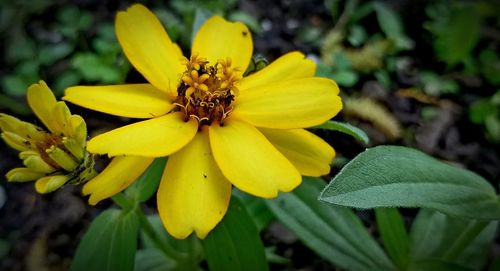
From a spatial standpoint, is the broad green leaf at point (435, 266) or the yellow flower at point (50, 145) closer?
the yellow flower at point (50, 145)

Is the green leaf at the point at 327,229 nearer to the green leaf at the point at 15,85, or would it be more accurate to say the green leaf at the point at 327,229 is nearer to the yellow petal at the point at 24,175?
the yellow petal at the point at 24,175

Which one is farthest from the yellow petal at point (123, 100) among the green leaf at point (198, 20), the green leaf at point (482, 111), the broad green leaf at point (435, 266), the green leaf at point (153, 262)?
the green leaf at point (482, 111)

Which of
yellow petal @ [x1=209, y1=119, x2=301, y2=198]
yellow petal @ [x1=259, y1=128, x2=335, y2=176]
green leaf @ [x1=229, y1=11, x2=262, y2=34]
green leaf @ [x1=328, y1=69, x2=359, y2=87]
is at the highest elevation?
yellow petal @ [x1=209, y1=119, x2=301, y2=198]

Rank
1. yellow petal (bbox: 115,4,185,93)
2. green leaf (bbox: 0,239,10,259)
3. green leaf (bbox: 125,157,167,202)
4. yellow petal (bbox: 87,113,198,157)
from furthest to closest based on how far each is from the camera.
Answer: green leaf (bbox: 0,239,10,259) → green leaf (bbox: 125,157,167,202) → yellow petal (bbox: 115,4,185,93) → yellow petal (bbox: 87,113,198,157)

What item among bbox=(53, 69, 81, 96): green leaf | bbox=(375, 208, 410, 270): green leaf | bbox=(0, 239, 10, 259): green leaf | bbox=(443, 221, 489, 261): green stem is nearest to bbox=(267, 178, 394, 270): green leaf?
bbox=(375, 208, 410, 270): green leaf

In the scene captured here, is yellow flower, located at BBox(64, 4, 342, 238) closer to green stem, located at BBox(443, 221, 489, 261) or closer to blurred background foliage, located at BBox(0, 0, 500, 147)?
green stem, located at BBox(443, 221, 489, 261)

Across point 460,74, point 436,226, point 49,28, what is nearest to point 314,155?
point 436,226

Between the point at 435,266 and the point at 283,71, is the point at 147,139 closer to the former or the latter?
the point at 283,71

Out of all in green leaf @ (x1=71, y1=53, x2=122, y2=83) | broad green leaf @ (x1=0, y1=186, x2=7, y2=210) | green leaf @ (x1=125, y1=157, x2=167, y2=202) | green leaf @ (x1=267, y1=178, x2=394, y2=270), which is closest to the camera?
green leaf @ (x1=125, y1=157, x2=167, y2=202)
